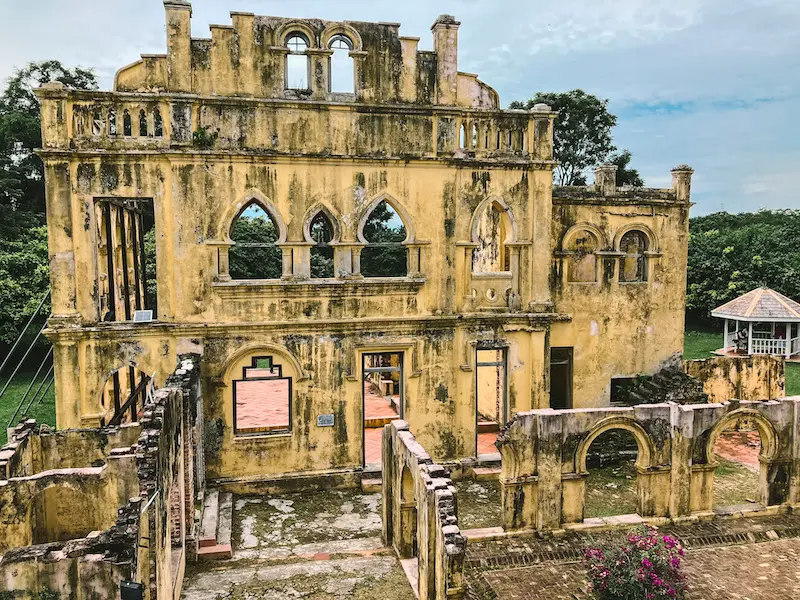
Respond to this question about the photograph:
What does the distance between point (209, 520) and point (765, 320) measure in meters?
25.4

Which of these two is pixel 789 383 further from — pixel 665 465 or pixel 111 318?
pixel 111 318

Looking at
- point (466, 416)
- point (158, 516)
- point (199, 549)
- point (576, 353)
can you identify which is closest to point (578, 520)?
point (466, 416)

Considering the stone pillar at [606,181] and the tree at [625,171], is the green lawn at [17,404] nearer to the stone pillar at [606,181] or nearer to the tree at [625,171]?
the stone pillar at [606,181]

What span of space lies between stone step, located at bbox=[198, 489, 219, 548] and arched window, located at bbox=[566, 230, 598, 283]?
33.9ft

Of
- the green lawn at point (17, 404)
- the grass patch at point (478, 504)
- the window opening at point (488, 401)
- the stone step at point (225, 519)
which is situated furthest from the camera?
the green lawn at point (17, 404)

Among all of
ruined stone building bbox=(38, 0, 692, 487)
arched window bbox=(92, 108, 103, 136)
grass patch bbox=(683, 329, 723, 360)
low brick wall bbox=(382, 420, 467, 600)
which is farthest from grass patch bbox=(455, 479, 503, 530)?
grass patch bbox=(683, 329, 723, 360)

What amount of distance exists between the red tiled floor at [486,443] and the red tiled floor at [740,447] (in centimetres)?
620

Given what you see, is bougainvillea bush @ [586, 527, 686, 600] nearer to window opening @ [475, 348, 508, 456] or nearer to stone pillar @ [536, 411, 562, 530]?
stone pillar @ [536, 411, 562, 530]

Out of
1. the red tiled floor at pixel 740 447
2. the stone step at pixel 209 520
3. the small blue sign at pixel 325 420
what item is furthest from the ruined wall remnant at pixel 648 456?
the stone step at pixel 209 520

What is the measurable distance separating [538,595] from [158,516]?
589 cm

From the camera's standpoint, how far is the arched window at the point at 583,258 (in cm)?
1733

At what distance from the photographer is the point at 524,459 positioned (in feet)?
39.4

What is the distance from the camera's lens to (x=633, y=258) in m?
17.8

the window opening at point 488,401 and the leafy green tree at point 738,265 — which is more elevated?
the leafy green tree at point 738,265
